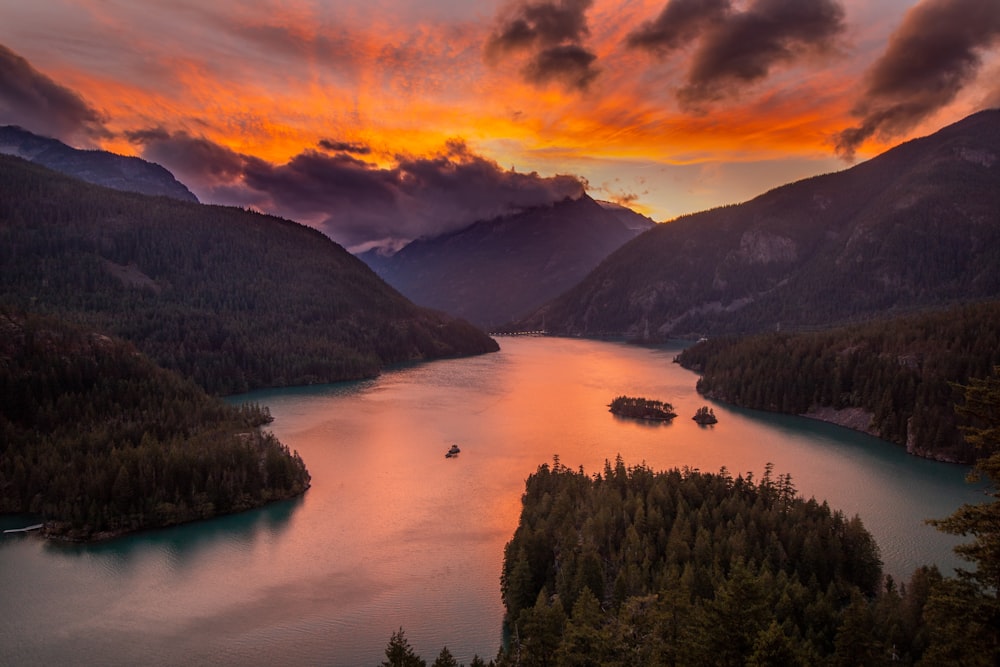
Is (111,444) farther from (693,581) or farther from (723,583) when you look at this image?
(723,583)

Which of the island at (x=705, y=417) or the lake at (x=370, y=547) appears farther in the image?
the island at (x=705, y=417)

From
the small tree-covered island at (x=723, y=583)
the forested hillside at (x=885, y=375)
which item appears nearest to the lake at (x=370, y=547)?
the small tree-covered island at (x=723, y=583)

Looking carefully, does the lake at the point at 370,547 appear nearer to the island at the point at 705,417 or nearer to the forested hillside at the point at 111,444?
the island at the point at 705,417

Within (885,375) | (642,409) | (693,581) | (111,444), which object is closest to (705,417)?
(642,409)

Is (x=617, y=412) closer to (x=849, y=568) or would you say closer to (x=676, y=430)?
(x=676, y=430)

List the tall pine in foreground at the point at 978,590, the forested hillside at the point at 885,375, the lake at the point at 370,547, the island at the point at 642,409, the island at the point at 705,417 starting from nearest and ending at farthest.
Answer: the tall pine in foreground at the point at 978,590 < the lake at the point at 370,547 < the forested hillside at the point at 885,375 < the island at the point at 705,417 < the island at the point at 642,409

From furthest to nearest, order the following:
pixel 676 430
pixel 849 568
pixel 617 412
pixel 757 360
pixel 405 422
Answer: pixel 757 360 → pixel 617 412 → pixel 405 422 → pixel 676 430 → pixel 849 568

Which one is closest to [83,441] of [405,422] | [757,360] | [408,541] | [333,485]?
[333,485]

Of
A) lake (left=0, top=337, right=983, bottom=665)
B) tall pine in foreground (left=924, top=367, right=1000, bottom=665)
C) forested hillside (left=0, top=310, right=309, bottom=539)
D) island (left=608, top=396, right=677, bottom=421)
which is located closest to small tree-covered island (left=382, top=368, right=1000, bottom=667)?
tall pine in foreground (left=924, top=367, right=1000, bottom=665)
